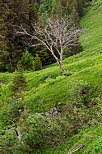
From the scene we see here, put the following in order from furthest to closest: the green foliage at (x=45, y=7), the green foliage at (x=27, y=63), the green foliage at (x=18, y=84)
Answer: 1. the green foliage at (x=45, y=7)
2. the green foliage at (x=27, y=63)
3. the green foliage at (x=18, y=84)

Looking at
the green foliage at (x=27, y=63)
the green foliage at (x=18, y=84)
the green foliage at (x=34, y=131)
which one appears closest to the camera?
the green foliage at (x=34, y=131)

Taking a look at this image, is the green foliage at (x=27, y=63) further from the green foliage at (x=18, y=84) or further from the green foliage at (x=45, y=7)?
the green foliage at (x=45, y=7)

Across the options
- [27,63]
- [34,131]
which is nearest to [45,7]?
[27,63]

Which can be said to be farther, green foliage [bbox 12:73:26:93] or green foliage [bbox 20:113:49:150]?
green foliage [bbox 12:73:26:93]

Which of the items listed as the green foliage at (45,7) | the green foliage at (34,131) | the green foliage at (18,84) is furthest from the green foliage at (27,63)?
the green foliage at (45,7)

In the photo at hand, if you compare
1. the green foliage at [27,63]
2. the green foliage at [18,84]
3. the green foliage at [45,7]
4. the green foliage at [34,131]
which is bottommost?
the green foliage at [34,131]

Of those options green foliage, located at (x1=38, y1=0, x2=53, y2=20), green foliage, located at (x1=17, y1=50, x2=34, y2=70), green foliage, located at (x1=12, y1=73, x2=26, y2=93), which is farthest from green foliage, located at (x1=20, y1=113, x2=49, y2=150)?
green foliage, located at (x1=38, y1=0, x2=53, y2=20)

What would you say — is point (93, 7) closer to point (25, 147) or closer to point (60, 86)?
point (60, 86)

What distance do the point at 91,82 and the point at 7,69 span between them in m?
19.3

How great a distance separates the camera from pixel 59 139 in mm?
8938

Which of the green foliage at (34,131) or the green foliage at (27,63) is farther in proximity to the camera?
the green foliage at (27,63)

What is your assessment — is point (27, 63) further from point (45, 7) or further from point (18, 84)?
point (45, 7)

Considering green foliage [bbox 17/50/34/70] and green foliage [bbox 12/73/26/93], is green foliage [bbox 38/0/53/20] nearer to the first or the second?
green foliage [bbox 17/50/34/70]

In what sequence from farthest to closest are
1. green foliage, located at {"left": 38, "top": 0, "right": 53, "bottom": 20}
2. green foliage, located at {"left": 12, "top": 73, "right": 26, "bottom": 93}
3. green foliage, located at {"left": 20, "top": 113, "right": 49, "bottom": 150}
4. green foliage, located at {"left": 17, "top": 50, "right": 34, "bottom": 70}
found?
green foliage, located at {"left": 38, "top": 0, "right": 53, "bottom": 20} < green foliage, located at {"left": 17, "top": 50, "right": 34, "bottom": 70} < green foliage, located at {"left": 12, "top": 73, "right": 26, "bottom": 93} < green foliage, located at {"left": 20, "top": 113, "right": 49, "bottom": 150}
